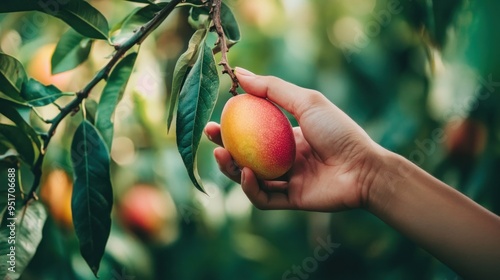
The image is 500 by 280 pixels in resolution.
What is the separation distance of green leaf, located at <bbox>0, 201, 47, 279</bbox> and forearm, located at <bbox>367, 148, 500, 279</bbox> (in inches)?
20.6

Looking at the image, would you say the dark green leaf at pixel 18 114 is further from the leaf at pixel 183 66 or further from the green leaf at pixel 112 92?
the leaf at pixel 183 66

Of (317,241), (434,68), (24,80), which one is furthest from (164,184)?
(434,68)

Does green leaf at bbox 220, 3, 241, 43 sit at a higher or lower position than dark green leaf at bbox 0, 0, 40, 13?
higher

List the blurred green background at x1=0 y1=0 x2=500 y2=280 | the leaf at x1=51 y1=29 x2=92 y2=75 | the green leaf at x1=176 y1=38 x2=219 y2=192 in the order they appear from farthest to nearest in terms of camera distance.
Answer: the blurred green background at x1=0 y1=0 x2=500 y2=280, the leaf at x1=51 y1=29 x2=92 y2=75, the green leaf at x1=176 y1=38 x2=219 y2=192

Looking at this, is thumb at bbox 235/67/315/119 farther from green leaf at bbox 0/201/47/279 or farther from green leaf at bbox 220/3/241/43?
green leaf at bbox 0/201/47/279

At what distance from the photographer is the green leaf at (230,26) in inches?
30.3

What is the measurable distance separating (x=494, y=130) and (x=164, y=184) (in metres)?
0.74

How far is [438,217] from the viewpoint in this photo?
797mm

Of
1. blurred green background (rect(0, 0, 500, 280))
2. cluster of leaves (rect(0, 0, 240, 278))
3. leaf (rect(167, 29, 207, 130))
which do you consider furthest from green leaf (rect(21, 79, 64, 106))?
blurred green background (rect(0, 0, 500, 280))

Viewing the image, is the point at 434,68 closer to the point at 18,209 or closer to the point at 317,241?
the point at 317,241

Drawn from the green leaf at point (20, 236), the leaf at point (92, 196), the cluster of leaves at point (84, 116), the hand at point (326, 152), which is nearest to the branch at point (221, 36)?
the cluster of leaves at point (84, 116)

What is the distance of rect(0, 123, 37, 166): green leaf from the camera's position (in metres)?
0.79

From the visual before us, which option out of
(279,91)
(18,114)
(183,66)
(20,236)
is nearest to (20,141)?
(18,114)

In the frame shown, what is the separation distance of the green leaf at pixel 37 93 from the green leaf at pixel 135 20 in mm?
121
